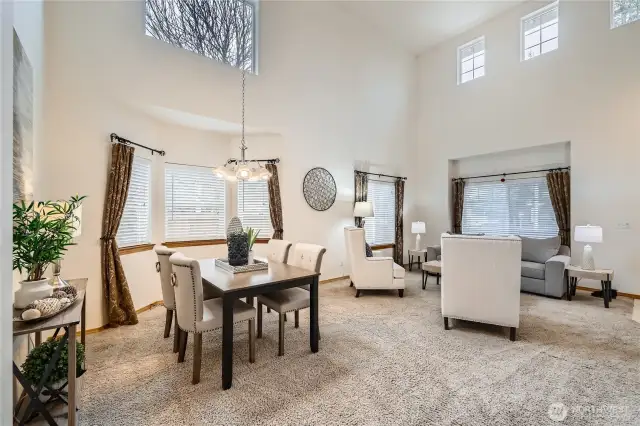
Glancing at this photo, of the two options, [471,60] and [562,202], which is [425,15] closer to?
[471,60]

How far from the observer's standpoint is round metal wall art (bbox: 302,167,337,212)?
5125mm

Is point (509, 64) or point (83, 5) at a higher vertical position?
point (509, 64)

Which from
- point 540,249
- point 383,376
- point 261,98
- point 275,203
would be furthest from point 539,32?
point 383,376

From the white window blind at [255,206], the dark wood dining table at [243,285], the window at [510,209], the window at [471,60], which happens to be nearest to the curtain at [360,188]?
the white window blind at [255,206]

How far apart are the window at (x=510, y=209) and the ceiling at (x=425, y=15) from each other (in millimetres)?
3453

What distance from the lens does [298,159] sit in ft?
16.5

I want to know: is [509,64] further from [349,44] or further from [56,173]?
[56,173]

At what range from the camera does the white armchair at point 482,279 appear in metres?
2.83

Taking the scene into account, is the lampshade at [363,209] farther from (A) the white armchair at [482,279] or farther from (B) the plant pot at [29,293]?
(B) the plant pot at [29,293]

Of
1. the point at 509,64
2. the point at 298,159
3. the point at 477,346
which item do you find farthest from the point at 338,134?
the point at 477,346

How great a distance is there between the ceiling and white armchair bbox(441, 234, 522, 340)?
4924 mm

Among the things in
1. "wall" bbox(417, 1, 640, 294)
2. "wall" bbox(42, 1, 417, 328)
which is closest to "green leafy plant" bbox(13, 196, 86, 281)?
"wall" bbox(42, 1, 417, 328)

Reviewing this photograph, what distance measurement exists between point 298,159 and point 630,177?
525 centimetres

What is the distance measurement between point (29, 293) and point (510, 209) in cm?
715
